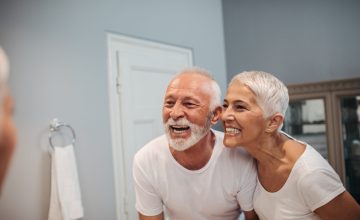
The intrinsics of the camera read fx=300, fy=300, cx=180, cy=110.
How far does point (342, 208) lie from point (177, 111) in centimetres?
66

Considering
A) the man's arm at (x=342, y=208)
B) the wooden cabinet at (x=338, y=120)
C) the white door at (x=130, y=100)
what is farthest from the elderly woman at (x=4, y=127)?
the wooden cabinet at (x=338, y=120)

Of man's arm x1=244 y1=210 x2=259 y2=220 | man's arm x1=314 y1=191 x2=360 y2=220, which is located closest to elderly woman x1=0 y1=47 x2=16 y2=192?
man's arm x1=314 y1=191 x2=360 y2=220

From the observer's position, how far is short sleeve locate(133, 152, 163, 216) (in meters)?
1.26

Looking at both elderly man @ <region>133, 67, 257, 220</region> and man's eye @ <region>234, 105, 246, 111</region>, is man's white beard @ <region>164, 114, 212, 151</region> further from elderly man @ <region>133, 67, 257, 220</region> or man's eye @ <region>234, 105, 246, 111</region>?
man's eye @ <region>234, 105, 246, 111</region>

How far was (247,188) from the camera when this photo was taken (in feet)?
3.96

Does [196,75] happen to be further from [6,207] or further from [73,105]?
[6,207]

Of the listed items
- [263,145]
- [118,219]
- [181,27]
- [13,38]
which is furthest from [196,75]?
[181,27]

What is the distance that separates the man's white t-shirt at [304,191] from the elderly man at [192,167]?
4.8 inches

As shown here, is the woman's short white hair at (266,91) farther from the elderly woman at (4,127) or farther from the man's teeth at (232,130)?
the elderly woman at (4,127)

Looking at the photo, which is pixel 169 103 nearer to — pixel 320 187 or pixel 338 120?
pixel 320 187

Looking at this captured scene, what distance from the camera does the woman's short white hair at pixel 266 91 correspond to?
3.57ft

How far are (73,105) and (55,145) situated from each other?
0.78ft

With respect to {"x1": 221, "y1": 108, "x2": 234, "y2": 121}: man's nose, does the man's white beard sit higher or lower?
lower

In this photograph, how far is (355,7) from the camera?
8.26 feet
